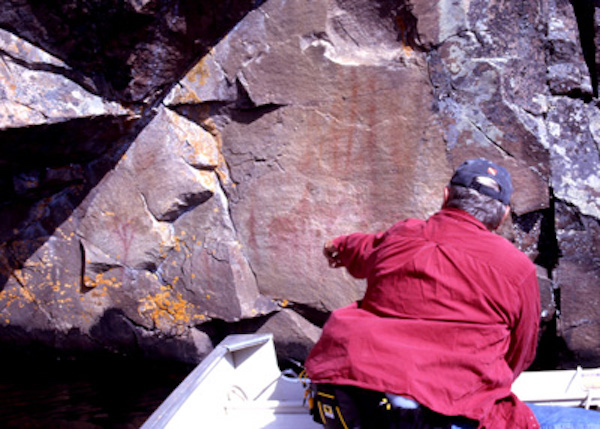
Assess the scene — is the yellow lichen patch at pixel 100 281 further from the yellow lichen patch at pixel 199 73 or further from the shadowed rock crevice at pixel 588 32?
→ the shadowed rock crevice at pixel 588 32

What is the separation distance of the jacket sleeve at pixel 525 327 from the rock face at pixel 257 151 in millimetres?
1335

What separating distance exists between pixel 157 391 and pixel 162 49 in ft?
5.85

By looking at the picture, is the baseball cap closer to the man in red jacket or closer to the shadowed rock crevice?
the man in red jacket

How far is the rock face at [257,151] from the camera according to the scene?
232cm

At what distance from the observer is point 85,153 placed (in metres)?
2.74

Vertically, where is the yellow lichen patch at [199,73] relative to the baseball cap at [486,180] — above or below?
above

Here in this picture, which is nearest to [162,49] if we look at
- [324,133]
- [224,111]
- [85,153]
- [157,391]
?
[224,111]

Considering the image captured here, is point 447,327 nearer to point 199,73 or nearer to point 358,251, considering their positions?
point 358,251

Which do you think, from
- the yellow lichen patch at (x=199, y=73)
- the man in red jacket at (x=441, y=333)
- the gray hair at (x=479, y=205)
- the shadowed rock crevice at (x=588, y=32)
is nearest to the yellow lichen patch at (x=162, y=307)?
the yellow lichen patch at (x=199, y=73)

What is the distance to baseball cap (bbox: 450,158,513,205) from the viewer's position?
114cm

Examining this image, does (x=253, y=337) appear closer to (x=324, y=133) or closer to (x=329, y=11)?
(x=324, y=133)

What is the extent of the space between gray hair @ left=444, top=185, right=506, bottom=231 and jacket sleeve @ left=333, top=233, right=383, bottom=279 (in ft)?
0.73

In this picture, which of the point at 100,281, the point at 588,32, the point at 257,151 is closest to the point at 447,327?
the point at 257,151

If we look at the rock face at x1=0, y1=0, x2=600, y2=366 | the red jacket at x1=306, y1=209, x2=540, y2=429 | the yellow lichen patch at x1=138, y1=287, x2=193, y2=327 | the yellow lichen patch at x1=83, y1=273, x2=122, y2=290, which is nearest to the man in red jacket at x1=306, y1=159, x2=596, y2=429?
the red jacket at x1=306, y1=209, x2=540, y2=429
